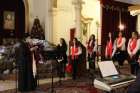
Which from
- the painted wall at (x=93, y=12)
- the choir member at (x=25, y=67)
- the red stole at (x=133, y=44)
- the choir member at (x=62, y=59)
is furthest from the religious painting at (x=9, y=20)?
the choir member at (x=25, y=67)

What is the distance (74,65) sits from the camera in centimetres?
1396

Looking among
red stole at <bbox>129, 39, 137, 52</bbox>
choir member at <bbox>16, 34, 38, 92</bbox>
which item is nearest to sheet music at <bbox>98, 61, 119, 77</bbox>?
choir member at <bbox>16, 34, 38, 92</bbox>

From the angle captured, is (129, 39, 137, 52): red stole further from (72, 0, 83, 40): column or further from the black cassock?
(72, 0, 83, 40): column

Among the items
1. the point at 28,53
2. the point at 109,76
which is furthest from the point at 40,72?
the point at 109,76

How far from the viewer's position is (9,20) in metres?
21.0

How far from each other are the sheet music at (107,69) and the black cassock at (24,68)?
165 inches

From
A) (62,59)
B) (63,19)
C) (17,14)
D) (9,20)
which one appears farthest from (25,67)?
(17,14)

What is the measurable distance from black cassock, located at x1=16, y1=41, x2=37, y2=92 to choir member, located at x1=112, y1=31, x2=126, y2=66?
4646mm

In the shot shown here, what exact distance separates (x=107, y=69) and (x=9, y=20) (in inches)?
572

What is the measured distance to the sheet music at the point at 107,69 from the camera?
7.06m

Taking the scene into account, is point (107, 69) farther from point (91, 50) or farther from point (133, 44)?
point (91, 50)

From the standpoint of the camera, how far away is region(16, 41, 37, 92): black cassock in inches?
432

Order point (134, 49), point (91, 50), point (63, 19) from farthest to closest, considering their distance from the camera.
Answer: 1. point (63, 19)
2. point (91, 50)
3. point (134, 49)

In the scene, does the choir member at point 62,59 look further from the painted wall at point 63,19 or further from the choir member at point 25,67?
the painted wall at point 63,19
